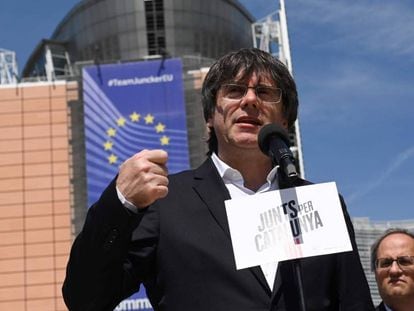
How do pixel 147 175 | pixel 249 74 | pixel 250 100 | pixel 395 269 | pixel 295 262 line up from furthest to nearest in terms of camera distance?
pixel 395 269 < pixel 249 74 < pixel 250 100 < pixel 295 262 < pixel 147 175

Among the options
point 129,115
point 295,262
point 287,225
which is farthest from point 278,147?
point 129,115

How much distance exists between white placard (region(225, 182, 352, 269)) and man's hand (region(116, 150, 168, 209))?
1.21 ft

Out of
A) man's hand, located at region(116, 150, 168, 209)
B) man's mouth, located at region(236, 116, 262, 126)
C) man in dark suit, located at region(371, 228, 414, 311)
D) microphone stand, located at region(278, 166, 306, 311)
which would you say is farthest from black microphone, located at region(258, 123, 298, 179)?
man in dark suit, located at region(371, 228, 414, 311)

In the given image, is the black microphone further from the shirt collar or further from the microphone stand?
the shirt collar

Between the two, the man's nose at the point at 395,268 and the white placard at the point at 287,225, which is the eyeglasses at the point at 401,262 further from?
the white placard at the point at 287,225

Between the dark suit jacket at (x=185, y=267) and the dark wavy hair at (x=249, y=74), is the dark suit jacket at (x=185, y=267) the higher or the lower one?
the lower one

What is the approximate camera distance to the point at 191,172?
321cm

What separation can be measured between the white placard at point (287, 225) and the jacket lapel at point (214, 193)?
17 cm

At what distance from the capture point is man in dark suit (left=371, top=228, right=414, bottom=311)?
462 cm

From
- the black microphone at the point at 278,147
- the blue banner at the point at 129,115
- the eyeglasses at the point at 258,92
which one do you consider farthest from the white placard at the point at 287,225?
the blue banner at the point at 129,115

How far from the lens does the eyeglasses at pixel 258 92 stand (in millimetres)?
3117

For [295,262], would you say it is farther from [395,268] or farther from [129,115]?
[129,115]

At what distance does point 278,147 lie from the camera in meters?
2.73

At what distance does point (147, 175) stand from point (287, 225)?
53 centimetres
